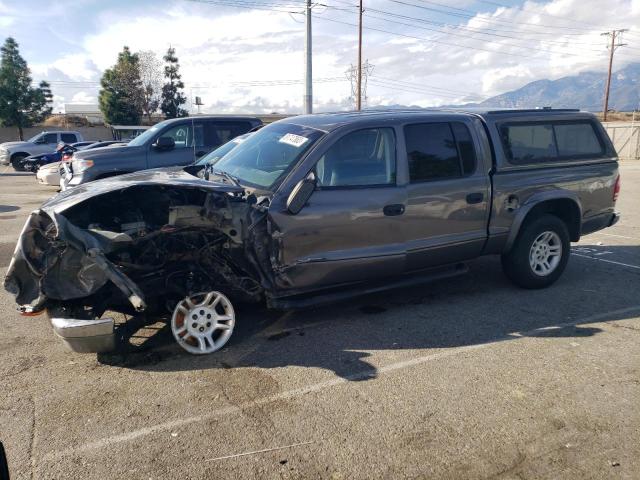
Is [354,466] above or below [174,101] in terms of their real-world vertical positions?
below

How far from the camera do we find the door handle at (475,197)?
205 inches

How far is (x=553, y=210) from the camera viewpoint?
19.7ft

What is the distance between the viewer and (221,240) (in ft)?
14.0

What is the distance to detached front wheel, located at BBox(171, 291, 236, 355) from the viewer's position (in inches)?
163

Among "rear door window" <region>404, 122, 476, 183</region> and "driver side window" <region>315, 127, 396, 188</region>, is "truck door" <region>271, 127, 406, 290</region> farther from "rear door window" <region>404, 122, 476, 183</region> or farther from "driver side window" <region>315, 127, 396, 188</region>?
"rear door window" <region>404, 122, 476, 183</region>

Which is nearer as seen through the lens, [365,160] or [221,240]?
[221,240]

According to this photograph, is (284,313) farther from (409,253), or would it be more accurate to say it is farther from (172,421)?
(172,421)

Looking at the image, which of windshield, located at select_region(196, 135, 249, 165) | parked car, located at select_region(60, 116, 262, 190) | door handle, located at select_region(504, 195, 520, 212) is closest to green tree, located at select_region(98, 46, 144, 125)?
parked car, located at select_region(60, 116, 262, 190)

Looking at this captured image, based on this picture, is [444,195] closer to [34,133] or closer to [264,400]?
[264,400]

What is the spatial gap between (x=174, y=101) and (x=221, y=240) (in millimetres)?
52663

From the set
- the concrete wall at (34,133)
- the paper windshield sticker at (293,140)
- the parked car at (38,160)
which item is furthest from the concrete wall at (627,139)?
the concrete wall at (34,133)

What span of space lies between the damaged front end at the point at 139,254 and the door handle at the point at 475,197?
2.24m

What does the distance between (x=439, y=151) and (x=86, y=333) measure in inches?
143

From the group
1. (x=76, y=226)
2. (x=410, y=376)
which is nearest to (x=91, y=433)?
(x=76, y=226)
